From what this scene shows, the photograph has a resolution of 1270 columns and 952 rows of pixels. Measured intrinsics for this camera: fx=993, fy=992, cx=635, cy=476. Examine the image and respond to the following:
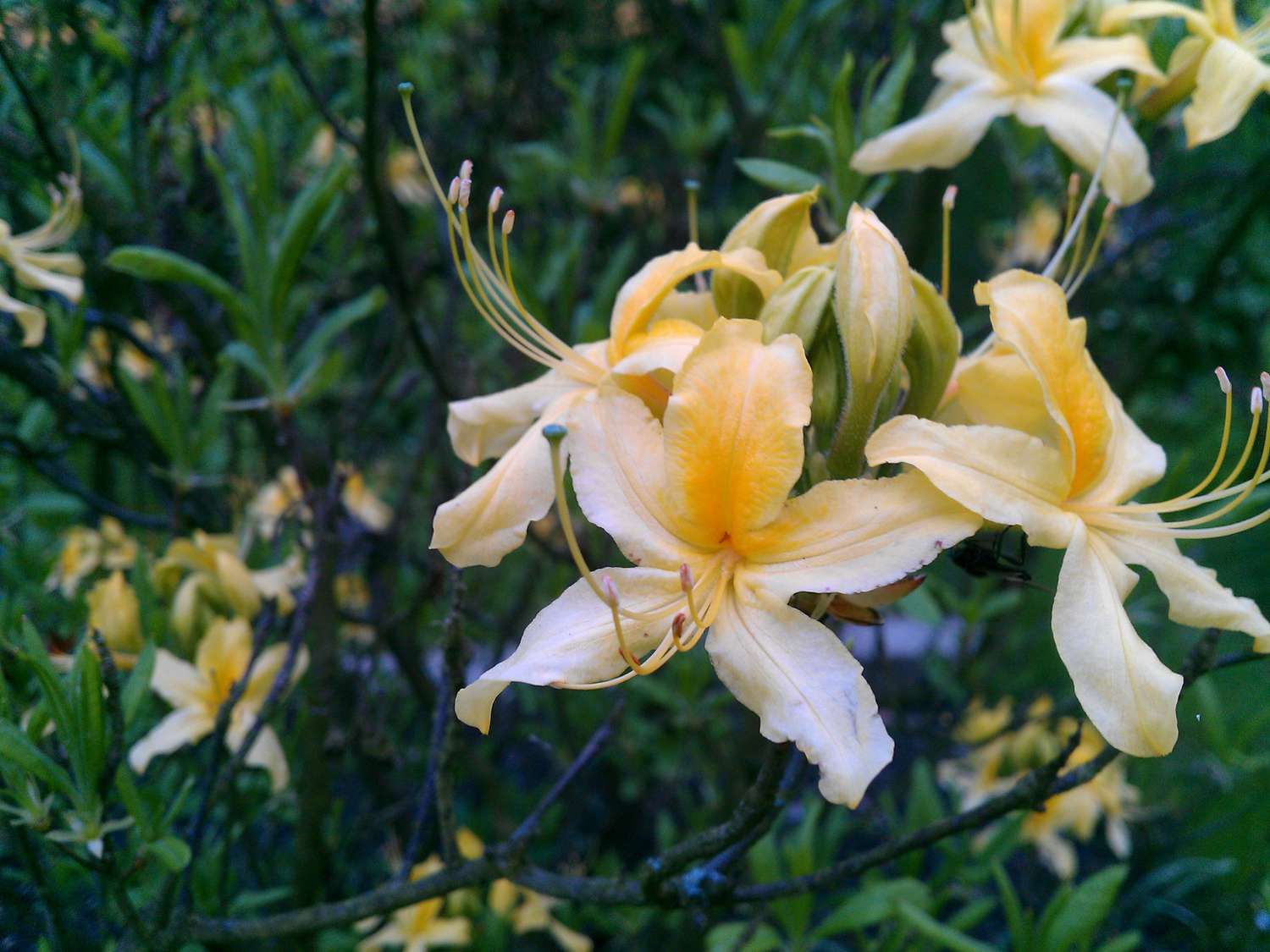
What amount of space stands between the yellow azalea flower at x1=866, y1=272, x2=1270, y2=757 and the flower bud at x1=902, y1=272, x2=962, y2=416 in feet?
0.11

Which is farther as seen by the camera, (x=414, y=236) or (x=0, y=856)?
(x=414, y=236)

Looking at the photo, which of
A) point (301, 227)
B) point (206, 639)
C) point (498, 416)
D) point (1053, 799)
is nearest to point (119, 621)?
point (206, 639)

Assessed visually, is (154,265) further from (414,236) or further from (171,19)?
(414,236)

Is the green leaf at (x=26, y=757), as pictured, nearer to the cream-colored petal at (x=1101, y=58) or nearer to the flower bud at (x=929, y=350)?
the flower bud at (x=929, y=350)

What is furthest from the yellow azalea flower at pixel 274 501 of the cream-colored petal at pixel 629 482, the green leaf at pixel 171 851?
the cream-colored petal at pixel 629 482

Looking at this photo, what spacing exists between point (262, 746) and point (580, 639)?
847 millimetres

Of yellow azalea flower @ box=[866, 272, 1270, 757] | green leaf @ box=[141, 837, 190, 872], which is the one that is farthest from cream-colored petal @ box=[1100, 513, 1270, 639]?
green leaf @ box=[141, 837, 190, 872]

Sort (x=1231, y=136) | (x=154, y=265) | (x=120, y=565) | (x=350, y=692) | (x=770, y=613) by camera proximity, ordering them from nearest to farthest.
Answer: (x=770, y=613) < (x=154, y=265) < (x=120, y=565) < (x=350, y=692) < (x=1231, y=136)

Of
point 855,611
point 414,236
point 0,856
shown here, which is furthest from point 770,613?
point 414,236

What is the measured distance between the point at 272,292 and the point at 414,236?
141 cm

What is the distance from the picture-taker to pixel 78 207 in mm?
1491

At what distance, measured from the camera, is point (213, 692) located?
1.42m

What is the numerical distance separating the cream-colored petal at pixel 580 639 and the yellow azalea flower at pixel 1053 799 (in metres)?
1.68

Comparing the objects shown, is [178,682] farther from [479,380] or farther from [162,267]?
[479,380]
